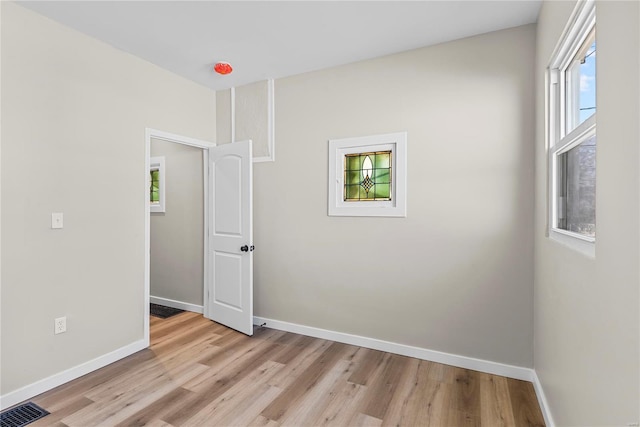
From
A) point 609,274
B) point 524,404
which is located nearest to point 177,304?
point 524,404

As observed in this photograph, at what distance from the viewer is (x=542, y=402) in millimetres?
2037

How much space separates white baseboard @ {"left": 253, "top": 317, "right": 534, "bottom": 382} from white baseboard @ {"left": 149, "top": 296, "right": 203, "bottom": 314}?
877mm

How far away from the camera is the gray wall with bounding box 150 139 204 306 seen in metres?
3.91

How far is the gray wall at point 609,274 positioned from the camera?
86 cm

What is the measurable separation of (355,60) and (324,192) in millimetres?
1231

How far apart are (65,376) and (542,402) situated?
3.25 m

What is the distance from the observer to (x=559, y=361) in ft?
5.42

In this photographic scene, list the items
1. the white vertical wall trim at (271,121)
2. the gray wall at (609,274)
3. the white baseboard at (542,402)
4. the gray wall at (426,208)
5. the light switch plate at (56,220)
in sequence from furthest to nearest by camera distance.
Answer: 1. the white vertical wall trim at (271,121)
2. the gray wall at (426,208)
3. the light switch plate at (56,220)
4. the white baseboard at (542,402)
5. the gray wall at (609,274)

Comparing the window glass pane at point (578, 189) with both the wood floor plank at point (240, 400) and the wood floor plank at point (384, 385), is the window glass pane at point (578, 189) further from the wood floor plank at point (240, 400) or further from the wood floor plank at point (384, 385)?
the wood floor plank at point (240, 400)

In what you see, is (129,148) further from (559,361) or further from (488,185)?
(559,361)

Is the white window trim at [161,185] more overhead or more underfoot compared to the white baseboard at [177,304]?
more overhead

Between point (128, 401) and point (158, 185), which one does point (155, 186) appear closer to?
point (158, 185)

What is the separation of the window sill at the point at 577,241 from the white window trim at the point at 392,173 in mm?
1183

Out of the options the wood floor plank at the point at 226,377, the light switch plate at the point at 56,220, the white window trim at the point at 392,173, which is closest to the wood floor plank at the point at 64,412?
the wood floor plank at the point at 226,377
